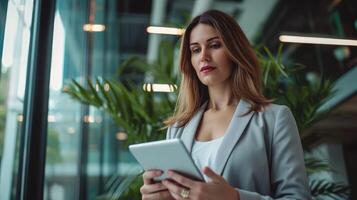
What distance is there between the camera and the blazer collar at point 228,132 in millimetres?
1026

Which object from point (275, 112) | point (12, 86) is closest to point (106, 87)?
point (12, 86)

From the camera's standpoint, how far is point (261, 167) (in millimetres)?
1019

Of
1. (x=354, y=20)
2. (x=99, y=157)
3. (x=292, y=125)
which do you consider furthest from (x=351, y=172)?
(x=292, y=125)

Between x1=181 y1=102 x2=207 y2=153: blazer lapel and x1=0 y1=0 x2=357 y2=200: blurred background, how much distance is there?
0.74m

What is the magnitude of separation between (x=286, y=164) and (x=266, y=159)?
58 millimetres

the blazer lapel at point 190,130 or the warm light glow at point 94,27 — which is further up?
the warm light glow at point 94,27

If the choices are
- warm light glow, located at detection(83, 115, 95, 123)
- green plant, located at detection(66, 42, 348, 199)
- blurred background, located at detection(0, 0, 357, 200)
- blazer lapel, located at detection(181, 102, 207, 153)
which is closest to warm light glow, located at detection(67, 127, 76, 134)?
blurred background, located at detection(0, 0, 357, 200)

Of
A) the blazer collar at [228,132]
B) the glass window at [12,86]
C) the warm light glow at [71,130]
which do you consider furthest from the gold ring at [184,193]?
the warm light glow at [71,130]

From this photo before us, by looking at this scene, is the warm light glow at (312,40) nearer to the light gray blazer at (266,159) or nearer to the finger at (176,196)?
the light gray blazer at (266,159)

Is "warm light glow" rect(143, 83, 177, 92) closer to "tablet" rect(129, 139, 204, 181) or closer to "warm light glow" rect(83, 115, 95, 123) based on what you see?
"tablet" rect(129, 139, 204, 181)

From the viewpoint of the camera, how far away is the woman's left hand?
2.79 feet

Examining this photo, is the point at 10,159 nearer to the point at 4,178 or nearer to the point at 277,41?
the point at 4,178

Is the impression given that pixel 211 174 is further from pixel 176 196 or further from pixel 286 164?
pixel 286 164

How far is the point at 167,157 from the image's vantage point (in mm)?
883
